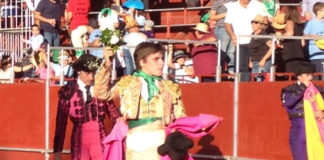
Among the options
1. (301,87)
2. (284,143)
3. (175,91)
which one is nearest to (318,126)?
(301,87)

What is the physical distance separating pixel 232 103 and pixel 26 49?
631 cm

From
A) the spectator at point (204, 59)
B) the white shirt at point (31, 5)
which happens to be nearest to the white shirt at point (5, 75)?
the white shirt at point (31, 5)

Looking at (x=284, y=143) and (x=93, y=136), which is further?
(x=284, y=143)

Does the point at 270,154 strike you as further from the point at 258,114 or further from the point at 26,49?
the point at 26,49

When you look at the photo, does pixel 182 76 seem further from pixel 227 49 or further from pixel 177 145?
pixel 177 145

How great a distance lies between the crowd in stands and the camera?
17688 millimetres

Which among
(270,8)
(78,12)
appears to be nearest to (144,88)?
(270,8)

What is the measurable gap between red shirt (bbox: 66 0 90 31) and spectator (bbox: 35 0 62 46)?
37cm

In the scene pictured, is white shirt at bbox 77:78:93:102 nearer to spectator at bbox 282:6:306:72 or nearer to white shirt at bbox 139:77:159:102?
white shirt at bbox 139:77:159:102

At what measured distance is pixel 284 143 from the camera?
16906 mm

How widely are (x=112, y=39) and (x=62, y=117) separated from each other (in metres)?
1.93

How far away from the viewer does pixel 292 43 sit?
17.4m

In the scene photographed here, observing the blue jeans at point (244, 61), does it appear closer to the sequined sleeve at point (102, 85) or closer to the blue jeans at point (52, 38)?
the sequined sleeve at point (102, 85)

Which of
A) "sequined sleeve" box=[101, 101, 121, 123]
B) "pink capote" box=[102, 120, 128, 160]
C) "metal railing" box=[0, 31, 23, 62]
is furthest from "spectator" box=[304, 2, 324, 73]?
"metal railing" box=[0, 31, 23, 62]
